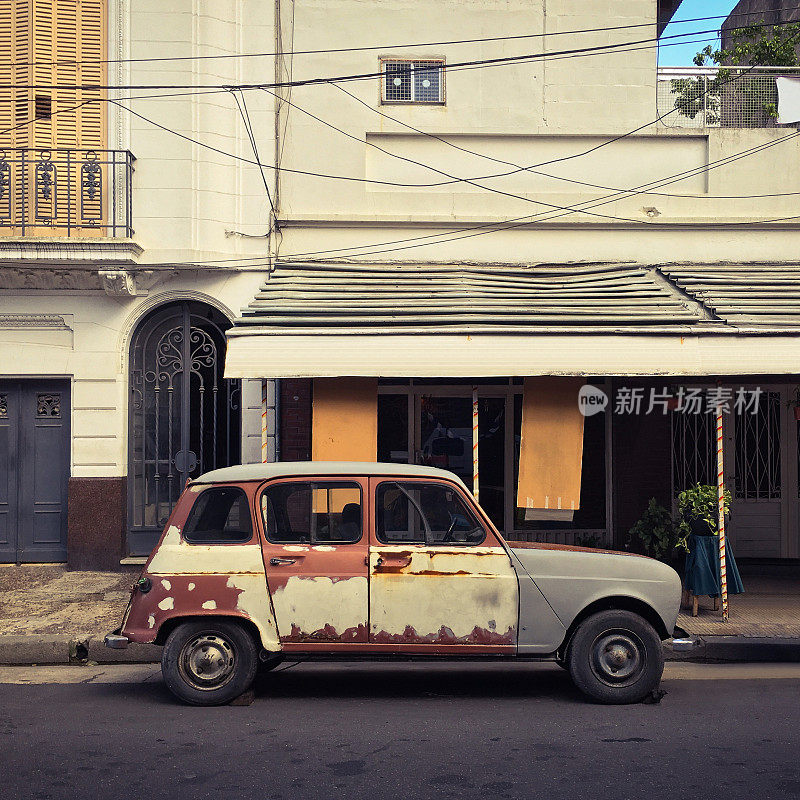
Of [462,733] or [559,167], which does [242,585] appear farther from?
[559,167]

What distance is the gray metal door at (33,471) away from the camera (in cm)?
1188

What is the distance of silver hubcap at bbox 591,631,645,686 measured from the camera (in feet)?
21.7

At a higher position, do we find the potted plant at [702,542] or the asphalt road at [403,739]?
the potted plant at [702,542]

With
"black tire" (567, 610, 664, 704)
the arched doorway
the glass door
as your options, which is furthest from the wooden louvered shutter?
"black tire" (567, 610, 664, 704)

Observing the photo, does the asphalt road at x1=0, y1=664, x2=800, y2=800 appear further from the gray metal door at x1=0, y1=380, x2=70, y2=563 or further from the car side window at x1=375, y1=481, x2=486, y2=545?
the gray metal door at x1=0, y1=380, x2=70, y2=563

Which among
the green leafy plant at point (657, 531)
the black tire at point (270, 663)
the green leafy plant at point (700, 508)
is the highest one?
the green leafy plant at point (700, 508)

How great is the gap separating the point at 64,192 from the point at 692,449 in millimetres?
8597

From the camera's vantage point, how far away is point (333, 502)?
676 centimetres

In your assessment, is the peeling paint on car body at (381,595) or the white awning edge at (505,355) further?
the white awning edge at (505,355)

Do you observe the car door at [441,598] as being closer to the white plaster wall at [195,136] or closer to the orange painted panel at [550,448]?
the orange painted panel at [550,448]

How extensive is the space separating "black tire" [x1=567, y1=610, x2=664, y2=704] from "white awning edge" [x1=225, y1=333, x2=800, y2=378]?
9.68ft

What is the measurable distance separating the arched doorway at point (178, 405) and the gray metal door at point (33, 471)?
938 millimetres

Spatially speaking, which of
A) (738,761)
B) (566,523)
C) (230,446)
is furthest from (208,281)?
(738,761)

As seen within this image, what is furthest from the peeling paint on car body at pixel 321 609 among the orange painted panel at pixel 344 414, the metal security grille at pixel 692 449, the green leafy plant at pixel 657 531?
the metal security grille at pixel 692 449
